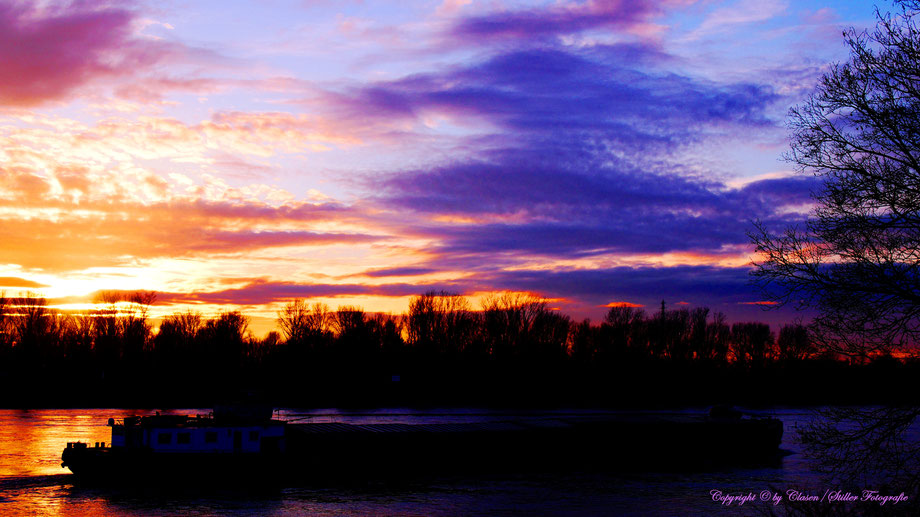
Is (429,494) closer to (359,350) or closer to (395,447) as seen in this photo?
(395,447)

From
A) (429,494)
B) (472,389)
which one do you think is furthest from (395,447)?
(472,389)

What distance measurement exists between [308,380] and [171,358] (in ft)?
97.2

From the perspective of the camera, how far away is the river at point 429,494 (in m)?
38.2

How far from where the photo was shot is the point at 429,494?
43.0m

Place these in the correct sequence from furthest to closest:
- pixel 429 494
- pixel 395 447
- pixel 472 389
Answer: pixel 472 389 → pixel 395 447 → pixel 429 494

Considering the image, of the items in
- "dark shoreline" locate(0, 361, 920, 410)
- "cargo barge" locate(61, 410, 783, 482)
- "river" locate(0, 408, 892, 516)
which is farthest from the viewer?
"dark shoreline" locate(0, 361, 920, 410)

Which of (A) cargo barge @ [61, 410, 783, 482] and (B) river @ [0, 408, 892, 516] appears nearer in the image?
(B) river @ [0, 408, 892, 516]

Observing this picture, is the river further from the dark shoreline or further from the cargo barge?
the dark shoreline

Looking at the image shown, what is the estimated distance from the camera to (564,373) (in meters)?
143

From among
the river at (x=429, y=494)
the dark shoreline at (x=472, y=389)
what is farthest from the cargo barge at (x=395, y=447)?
the dark shoreline at (x=472, y=389)

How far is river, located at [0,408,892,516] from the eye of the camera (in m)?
38.2

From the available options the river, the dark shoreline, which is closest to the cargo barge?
the river

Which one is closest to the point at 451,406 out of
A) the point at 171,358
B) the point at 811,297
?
the point at 171,358

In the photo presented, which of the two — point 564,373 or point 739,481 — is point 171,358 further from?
point 739,481
